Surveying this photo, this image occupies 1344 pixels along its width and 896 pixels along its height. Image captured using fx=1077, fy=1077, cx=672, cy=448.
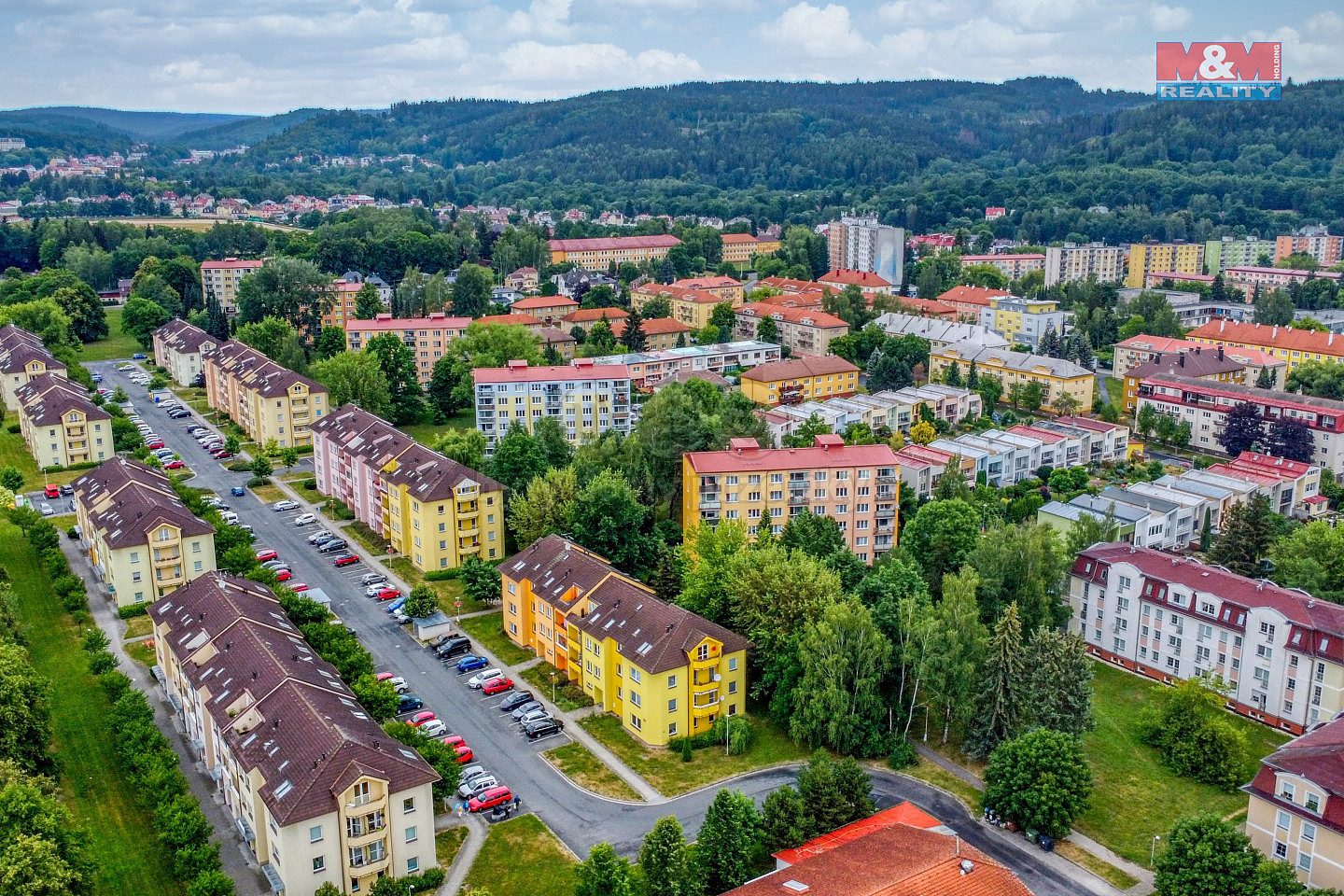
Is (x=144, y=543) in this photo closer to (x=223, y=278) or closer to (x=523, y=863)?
(x=523, y=863)

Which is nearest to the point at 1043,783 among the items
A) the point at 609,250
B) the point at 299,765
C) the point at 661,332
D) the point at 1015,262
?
the point at 299,765

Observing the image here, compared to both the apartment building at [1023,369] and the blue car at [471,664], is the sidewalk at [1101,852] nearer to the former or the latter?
the blue car at [471,664]

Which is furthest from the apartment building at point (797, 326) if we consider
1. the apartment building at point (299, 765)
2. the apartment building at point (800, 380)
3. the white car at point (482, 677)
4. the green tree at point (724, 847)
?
the green tree at point (724, 847)

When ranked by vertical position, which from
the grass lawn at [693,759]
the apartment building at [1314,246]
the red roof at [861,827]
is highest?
the apartment building at [1314,246]

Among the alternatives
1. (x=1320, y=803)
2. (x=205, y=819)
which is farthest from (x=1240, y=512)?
(x=205, y=819)

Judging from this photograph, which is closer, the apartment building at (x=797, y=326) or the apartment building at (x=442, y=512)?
the apartment building at (x=442, y=512)

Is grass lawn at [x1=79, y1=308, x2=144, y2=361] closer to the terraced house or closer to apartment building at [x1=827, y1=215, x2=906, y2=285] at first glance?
the terraced house

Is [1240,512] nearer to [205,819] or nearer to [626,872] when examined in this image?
[626,872]
